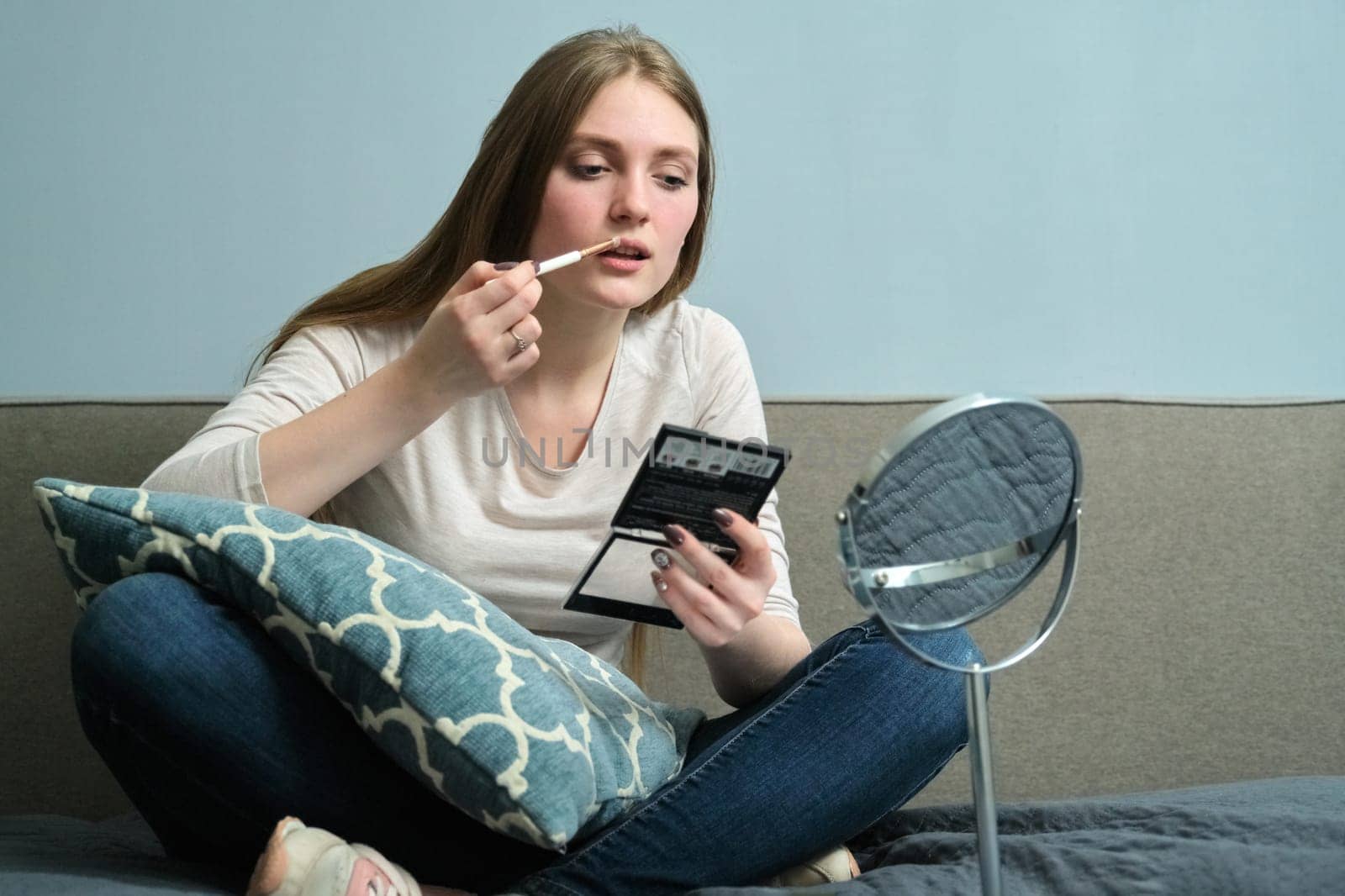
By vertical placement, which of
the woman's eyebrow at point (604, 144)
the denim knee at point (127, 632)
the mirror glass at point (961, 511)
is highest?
the woman's eyebrow at point (604, 144)

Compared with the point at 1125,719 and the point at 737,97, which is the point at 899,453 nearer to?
the point at 1125,719

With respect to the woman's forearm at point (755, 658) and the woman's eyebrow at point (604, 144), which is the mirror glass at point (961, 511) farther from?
the woman's eyebrow at point (604, 144)

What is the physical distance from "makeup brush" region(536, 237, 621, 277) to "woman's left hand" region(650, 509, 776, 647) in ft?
1.04

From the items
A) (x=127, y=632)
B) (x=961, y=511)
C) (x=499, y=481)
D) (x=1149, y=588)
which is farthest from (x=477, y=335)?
(x=1149, y=588)

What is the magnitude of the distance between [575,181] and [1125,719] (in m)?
0.97

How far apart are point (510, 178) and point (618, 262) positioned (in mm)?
168

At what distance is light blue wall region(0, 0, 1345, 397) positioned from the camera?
1704mm

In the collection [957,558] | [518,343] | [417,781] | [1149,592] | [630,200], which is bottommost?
[1149,592]

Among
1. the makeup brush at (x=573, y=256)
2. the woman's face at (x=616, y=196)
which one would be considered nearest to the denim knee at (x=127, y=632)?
the makeup brush at (x=573, y=256)

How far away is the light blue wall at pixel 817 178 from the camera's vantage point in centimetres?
170

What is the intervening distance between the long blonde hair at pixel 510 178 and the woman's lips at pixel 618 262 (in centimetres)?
10

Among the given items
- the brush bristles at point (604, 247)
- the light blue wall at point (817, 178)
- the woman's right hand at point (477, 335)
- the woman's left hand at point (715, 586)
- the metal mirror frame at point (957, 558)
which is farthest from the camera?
the light blue wall at point (817, 178)

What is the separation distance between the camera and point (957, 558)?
829 millimetres

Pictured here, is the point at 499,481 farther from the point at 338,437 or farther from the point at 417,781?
the point at 417,781
